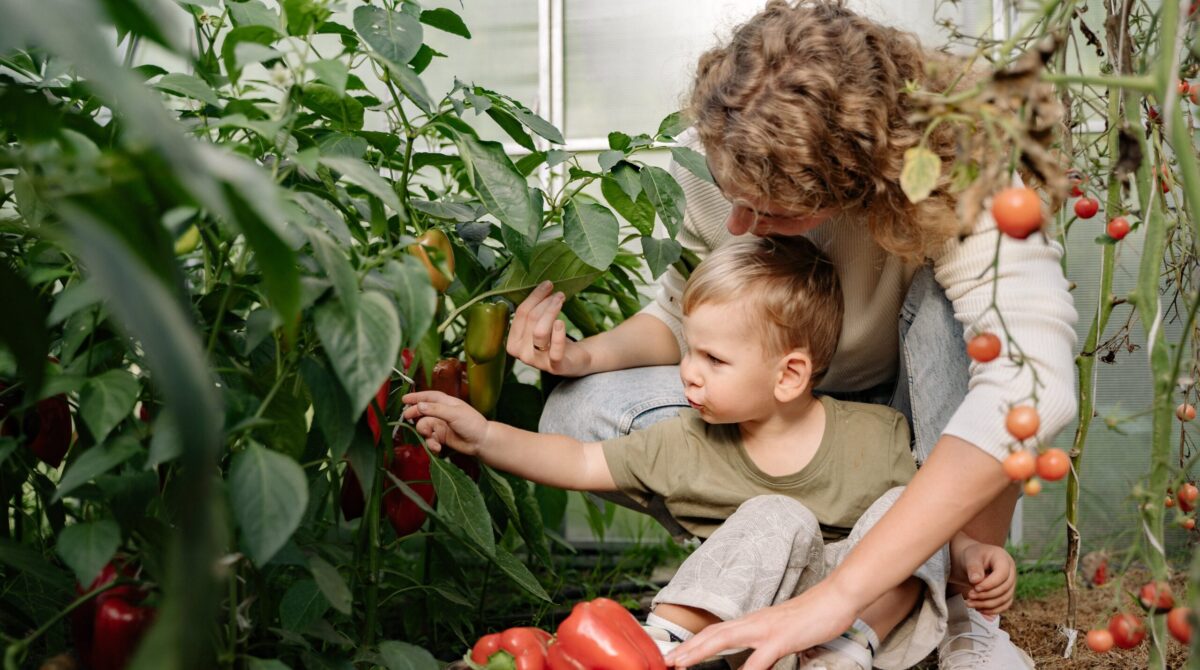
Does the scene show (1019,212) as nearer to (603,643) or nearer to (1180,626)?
(1180,626)

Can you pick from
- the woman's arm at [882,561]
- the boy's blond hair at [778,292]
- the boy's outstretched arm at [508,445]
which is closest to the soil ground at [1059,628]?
the woman's arm at [882,561]

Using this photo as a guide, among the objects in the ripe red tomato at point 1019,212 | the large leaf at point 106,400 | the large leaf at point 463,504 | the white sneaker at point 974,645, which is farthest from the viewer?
the white sneaker at point 974,645

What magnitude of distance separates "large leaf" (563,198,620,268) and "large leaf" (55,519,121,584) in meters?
0.59

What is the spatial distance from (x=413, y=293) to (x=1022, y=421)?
1.64 ft

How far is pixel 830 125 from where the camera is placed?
1.24m

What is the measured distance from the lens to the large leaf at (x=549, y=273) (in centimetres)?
140

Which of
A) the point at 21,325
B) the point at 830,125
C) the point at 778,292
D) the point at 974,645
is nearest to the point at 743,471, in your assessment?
the point at 778,292

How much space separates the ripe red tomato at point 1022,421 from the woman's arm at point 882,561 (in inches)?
9.4

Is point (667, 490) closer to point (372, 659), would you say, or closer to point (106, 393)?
point (372, 659)

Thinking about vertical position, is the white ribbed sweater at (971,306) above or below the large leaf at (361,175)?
below

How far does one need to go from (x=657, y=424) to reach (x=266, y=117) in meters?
0.71

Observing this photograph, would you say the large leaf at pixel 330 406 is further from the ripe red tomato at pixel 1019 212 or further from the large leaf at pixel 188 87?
the ripe red tomato at pixel 1019 212

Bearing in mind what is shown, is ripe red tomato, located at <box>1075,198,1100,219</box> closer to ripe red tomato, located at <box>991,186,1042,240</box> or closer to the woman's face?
the woman's face

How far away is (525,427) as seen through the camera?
165 centimetres
